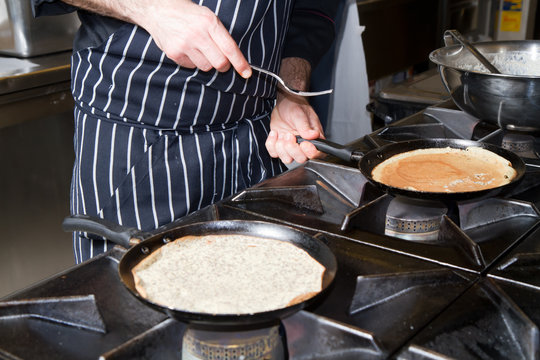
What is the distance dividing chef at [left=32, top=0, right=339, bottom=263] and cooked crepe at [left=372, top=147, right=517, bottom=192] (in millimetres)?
210

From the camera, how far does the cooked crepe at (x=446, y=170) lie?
1.05 meters

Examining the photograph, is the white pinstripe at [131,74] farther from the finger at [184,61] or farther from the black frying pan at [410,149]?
the black frying pan at [410,149]

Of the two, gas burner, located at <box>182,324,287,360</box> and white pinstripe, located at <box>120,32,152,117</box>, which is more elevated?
white pinstripe, located at <box>120,32,152,117</box>

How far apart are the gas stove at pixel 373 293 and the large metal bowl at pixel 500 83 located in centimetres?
18

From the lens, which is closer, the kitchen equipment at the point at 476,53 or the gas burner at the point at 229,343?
the gas burner at the point at 229,343

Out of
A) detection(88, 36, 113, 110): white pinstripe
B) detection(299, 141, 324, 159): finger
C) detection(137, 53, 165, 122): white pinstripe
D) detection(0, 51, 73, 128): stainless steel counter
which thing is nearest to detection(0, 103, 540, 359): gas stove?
detection(299, 141, 324, 159): finger

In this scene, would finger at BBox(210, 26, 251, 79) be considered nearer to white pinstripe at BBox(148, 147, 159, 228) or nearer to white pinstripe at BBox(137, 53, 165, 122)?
white pinstripe at BBox(137, 53, 165, 122)

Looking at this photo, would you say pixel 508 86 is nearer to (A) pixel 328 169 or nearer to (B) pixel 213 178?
(A) pixel 328 169

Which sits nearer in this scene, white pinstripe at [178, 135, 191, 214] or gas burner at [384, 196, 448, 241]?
gas burner at [384, 196, 448, 241]

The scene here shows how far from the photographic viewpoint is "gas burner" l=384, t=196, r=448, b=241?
3.26 feet

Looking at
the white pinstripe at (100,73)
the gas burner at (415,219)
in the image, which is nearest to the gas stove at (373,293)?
the gas burner at (415,219)

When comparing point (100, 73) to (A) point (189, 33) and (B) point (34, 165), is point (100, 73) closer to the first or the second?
(A) point (189, 33)

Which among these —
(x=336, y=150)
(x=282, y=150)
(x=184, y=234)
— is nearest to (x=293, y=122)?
(x=282, y=150)

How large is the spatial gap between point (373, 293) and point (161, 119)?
0.75 m
